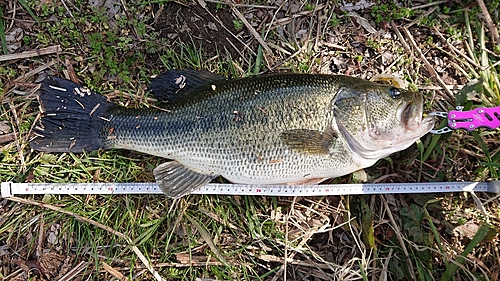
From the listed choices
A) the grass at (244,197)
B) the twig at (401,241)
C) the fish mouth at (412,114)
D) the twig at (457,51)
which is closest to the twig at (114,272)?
the grass at (244,197)

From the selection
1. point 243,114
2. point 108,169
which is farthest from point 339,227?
point 108,169

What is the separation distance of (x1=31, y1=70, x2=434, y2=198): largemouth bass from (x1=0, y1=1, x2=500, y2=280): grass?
0.26 meters

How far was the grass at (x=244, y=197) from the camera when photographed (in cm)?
322

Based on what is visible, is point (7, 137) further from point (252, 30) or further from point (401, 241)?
point (401, 241)

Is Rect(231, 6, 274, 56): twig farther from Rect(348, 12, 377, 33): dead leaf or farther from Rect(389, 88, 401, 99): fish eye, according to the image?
Rect(389, 88, 401, 99): fish eye

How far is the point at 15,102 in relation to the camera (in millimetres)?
3430

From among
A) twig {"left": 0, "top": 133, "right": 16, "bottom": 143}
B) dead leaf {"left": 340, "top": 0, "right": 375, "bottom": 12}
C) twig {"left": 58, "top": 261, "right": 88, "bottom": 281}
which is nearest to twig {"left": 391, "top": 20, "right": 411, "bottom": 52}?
dead leaf {"left": 340, "top": 0, "right": 375, "bottom": 12}

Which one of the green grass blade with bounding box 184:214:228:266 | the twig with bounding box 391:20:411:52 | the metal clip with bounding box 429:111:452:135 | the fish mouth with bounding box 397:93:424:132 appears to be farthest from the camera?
the twig with bounding box 391:20:411:52

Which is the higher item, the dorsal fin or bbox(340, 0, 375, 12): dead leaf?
bbox(340, 0, 375, 12): dead leaf

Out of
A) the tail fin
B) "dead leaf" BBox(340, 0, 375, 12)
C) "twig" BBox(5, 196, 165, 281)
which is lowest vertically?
"twig" BBox(5, 196, 165, 281)

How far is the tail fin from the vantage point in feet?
10.5

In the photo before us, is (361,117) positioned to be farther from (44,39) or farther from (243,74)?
(44,39)

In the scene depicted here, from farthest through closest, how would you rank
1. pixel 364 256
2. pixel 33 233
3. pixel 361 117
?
pixel 33 233
pixel 364 256
pixel 361 117

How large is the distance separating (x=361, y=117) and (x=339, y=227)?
41.7 inches
